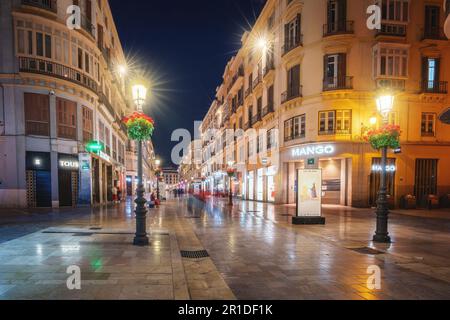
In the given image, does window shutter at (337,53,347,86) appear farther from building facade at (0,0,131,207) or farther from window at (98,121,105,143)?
window at (98,121,105,143)

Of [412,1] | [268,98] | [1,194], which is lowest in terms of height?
[1,194]

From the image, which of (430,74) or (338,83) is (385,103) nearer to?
(338,83)

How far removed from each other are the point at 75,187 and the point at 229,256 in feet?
59.0

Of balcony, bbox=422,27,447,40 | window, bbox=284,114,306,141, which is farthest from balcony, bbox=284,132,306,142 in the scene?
balcony, bbox=422,27,447,40

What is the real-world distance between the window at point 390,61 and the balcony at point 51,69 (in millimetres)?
22370

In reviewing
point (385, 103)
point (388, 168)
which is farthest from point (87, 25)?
point (388, 168)

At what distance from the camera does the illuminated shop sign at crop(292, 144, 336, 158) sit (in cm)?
2039

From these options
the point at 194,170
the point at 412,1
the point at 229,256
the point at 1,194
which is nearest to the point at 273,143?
the point at 412,1

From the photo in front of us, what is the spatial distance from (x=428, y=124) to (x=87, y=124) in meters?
27.3

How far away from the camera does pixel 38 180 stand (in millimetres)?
18578

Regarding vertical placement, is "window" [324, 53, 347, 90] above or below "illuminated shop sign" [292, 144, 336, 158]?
above

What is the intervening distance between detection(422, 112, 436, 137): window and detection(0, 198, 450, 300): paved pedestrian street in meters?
13.3
